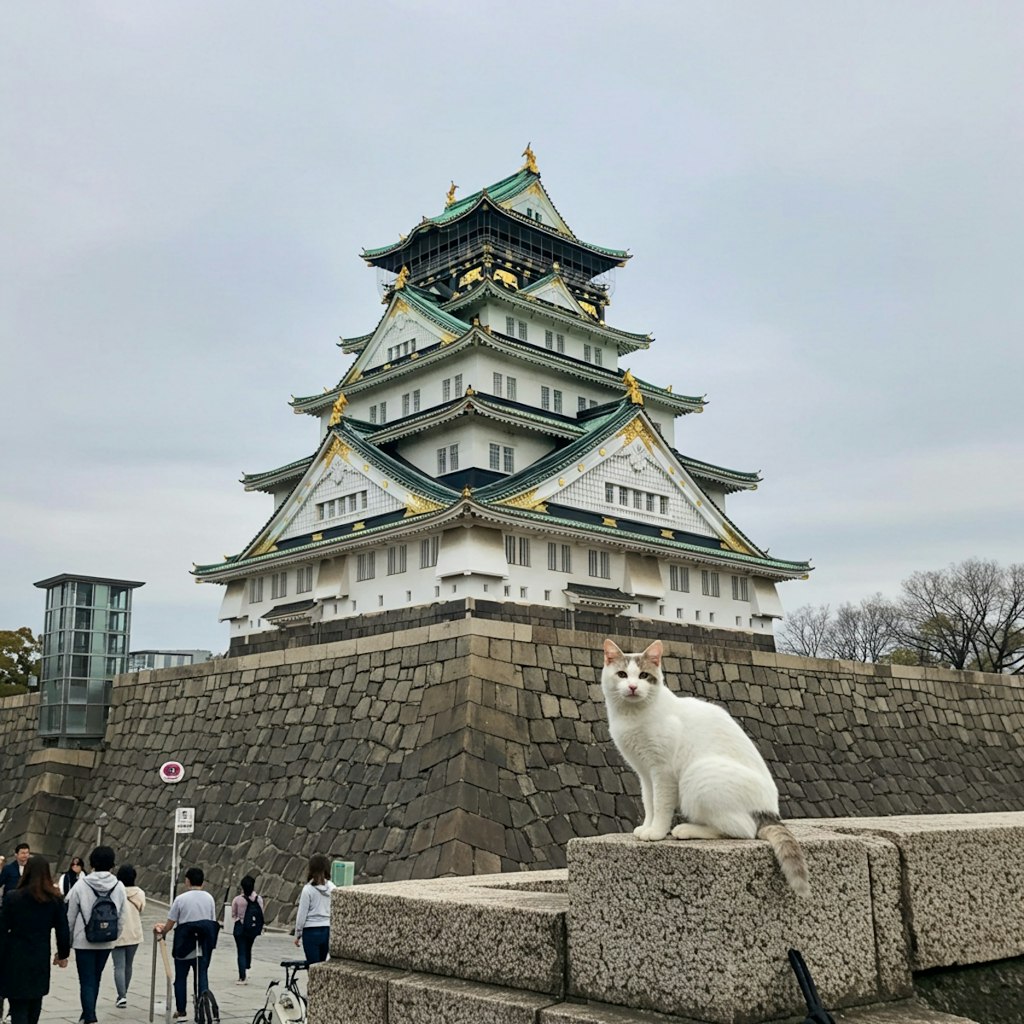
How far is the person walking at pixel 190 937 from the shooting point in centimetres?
882

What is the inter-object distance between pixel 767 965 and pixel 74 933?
7.76m

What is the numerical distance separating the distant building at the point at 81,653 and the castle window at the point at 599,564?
12.1m

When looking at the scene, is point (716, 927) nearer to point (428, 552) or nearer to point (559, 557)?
point (428, 552)

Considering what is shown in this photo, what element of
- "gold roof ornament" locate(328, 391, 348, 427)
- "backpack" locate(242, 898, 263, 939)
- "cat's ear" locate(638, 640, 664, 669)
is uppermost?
"gold roof ornament" locate(328, 391, 348, 427)

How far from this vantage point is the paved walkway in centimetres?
952

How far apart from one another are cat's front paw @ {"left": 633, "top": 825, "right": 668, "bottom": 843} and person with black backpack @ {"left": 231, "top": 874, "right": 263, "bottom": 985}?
875cm

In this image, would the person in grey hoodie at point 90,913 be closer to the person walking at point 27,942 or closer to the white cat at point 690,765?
the person walking at point 27,942

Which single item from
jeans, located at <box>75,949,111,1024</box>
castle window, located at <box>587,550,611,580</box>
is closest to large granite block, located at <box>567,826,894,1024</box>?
jeans, located at <box>75,949,111,1024</box>

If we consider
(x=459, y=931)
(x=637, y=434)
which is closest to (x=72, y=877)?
(x=459, y=931)

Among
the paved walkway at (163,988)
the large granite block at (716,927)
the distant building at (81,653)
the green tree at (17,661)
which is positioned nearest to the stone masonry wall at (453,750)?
the distant building at (81,653)

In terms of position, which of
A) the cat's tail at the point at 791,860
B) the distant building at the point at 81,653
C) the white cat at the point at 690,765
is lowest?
the cat's tail at the point at 791,860

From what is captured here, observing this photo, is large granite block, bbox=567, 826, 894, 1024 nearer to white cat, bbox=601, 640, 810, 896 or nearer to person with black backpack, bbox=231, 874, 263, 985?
white cat, bbox=601, 640, 810, 896

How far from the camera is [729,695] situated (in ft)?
64.0

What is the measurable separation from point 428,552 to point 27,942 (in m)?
20.2
